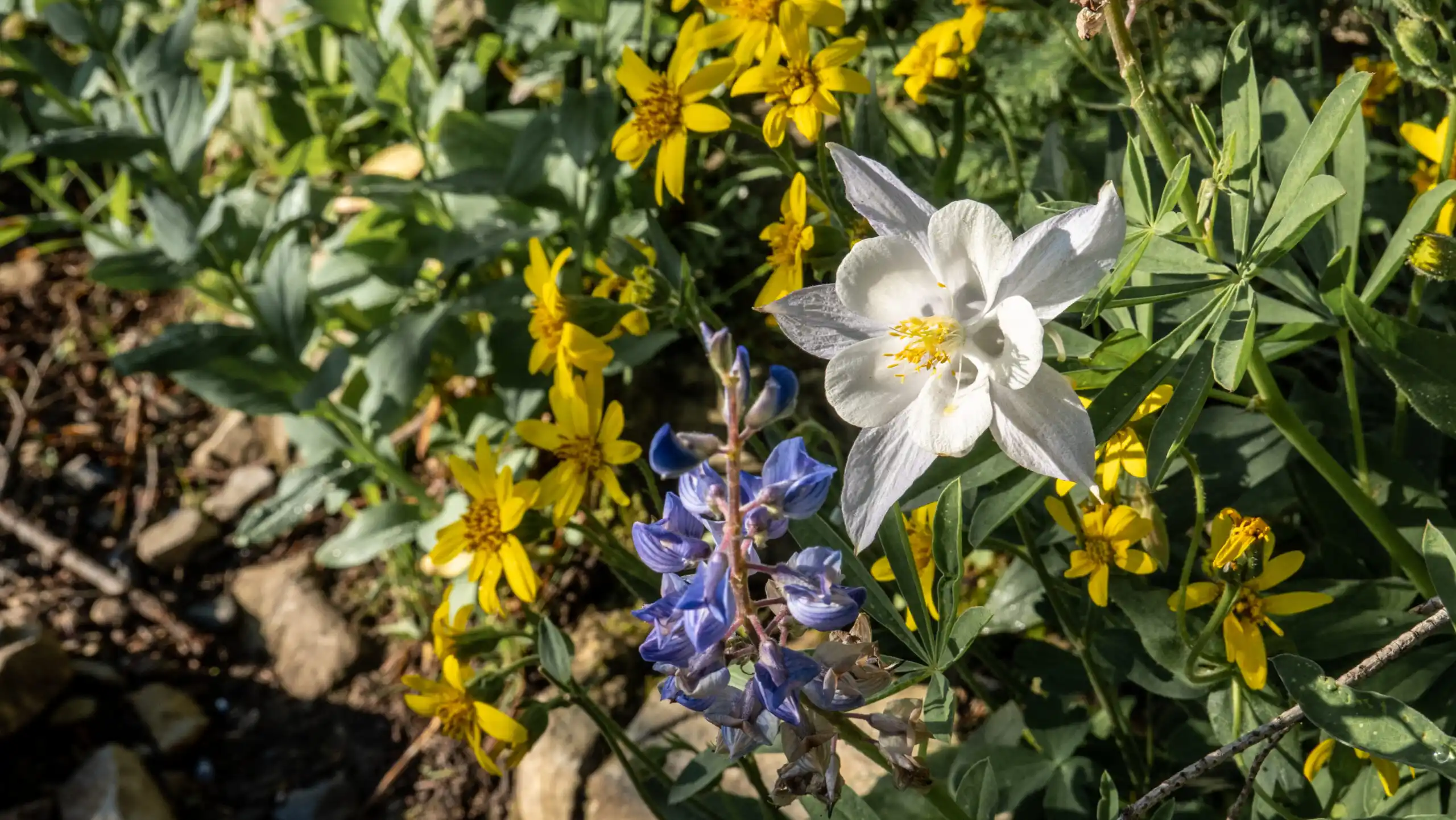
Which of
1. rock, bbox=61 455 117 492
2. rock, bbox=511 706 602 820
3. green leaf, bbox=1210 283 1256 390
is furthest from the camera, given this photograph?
rock, bbox=61 455 117 492

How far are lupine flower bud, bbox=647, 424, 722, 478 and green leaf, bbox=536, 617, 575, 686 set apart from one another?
0.52m

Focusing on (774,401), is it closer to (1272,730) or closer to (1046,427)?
(1046,427)

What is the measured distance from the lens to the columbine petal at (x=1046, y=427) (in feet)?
3.74

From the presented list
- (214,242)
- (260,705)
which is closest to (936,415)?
(214,242)

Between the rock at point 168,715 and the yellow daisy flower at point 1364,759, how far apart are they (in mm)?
2419

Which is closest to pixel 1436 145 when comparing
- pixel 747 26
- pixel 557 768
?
pixel 747 26

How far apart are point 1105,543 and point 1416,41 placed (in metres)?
0.73

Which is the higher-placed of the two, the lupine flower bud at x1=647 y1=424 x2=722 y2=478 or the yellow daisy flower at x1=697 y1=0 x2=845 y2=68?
the yellow daisy flower at x1=697 y1=0 x2=845 y2=68

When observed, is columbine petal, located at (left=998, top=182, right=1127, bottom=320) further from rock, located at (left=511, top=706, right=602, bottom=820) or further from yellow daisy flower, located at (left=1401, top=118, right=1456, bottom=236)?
rock, located at (left=511, top=706, right=602, bottom=820)

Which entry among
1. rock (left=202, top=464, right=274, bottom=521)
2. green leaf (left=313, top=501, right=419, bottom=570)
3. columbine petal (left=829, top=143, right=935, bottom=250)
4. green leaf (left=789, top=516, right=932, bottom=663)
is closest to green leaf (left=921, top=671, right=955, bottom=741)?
green leaf (left=789, top=516, right=932, bottom=663)

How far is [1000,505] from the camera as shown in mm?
1368

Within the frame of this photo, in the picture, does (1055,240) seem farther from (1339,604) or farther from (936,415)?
(1339,604)

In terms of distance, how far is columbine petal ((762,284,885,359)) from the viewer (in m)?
1.23

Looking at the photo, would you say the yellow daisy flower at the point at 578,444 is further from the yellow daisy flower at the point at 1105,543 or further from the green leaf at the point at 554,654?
the yellow daisy flower at the point at 1105,543
